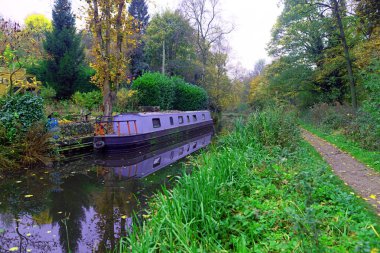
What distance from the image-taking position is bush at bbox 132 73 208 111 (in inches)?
782

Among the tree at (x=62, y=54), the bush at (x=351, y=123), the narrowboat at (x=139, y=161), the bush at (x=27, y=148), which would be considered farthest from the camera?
the tree at (x=62, y=54)

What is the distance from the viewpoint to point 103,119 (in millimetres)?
12953

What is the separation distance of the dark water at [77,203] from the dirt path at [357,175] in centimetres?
335

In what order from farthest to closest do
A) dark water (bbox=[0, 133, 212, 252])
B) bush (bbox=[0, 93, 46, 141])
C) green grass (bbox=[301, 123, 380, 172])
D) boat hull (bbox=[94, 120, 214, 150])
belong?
boat hull (bbox=[94, 120, 214, 150]) < bush (bbox=[0, 93, 46, 141]) < green grass (bbox=[301, 123, 380, 172]) < dark water (bbox=[0, 133, 212, 252])

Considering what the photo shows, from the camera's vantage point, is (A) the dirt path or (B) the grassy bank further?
(A) the dirt path

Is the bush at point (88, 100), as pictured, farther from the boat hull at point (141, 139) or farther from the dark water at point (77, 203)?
the dark water at point (77, 203)

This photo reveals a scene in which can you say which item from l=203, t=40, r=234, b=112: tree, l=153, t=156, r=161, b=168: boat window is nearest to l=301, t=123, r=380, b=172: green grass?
l=153, t=156, r=161, b=168: boat window

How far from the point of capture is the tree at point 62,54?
17750 millimetres

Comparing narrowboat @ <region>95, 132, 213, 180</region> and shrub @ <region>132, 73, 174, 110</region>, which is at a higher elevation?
shrub @ <region>132, 73, 174, 110</region>

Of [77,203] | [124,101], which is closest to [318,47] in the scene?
[124,101]

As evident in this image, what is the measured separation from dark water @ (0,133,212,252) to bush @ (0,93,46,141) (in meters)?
1.39

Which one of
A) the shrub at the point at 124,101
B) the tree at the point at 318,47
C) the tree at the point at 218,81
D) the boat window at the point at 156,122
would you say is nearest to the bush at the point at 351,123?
the tree at the point at 318,47

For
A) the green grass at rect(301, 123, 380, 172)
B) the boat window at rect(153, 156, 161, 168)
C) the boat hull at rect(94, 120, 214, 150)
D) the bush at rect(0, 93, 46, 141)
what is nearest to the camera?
the green grass at rect(301, 123, 380, 172)

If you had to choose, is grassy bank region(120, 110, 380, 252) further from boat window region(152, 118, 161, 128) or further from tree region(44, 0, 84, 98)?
tree region(44, 0, 84, 98)
